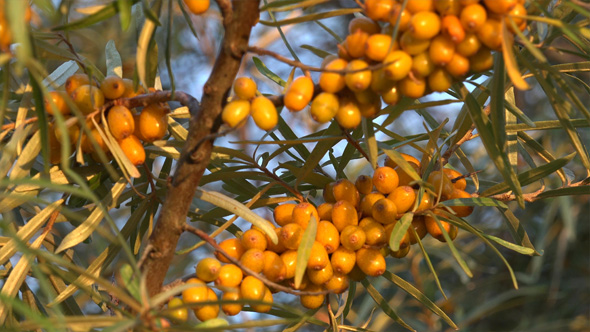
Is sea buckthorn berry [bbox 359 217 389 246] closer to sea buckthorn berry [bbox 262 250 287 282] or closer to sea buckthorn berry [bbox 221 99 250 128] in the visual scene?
sea buckthorn berry [bbox 262 250 287 282]

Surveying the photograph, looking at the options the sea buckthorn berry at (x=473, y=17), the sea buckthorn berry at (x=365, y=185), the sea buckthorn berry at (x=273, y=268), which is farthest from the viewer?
the sea buckthorn berry at (x=365, y=185)

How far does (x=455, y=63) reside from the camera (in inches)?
21.5

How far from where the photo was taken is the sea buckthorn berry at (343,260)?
671mm

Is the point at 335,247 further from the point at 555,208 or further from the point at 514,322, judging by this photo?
the point at 514,322

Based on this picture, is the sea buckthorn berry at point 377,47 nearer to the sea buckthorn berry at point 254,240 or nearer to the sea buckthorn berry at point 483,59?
the sea buckthorn berry at point 483,59

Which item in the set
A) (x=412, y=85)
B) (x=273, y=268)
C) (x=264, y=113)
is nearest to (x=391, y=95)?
(x=412, y=85)

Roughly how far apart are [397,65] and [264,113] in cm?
A: 13

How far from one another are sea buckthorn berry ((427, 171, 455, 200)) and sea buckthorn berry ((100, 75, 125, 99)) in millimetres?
380

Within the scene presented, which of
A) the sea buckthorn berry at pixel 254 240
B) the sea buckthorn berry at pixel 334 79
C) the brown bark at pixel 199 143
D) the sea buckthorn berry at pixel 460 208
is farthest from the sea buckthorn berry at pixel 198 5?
the sea buckthorn berry at pixel 460 208

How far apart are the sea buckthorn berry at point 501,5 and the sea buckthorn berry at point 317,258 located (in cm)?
30

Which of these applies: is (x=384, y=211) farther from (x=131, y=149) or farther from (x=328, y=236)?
(x=131, y=149)

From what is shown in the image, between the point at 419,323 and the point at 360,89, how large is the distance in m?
1.55

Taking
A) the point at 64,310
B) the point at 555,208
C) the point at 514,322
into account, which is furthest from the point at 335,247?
the point at 514,322

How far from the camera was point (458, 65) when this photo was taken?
54 centimetres
